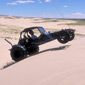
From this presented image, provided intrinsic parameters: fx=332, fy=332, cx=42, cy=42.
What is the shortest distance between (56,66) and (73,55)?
1380 millimetres

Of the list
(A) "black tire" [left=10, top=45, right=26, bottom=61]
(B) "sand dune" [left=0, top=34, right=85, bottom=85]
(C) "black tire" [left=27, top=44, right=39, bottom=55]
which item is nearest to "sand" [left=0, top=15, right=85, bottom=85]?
(B) "sand dune" [left=0, top=34, right=85, bottom=85]

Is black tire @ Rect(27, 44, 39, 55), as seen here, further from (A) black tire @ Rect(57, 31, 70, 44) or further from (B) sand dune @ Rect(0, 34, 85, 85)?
(B) sand dune @ Rect(0, 34, 85, 85)

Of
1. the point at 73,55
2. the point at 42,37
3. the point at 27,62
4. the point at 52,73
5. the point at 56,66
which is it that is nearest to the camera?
the point at 52,73

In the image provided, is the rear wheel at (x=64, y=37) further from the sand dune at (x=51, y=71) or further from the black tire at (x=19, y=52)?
the sand dune at (x=51, y=71)

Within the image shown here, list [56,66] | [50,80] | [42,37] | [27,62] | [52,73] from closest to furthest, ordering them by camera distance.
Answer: [50,80]
[52,73]
[56,66]
[27,62]
[42,37]

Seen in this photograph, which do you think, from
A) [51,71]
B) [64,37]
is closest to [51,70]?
[51,71]

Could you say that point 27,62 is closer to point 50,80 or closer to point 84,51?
point 84,51

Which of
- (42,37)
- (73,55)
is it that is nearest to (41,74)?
(73,55)

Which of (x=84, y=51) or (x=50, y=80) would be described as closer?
(x=50, y=80)

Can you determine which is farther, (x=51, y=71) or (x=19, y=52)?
(x=19, y=52)

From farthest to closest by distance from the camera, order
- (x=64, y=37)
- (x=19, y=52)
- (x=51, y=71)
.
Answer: (x=64, y=37) → (x=19, y=52) → (x=51, y=71)

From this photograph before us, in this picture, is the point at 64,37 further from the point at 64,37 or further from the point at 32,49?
the point at 32,49

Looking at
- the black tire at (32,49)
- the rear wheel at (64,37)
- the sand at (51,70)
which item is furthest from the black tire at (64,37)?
the sand at (51,70)

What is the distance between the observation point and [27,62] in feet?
39.0
